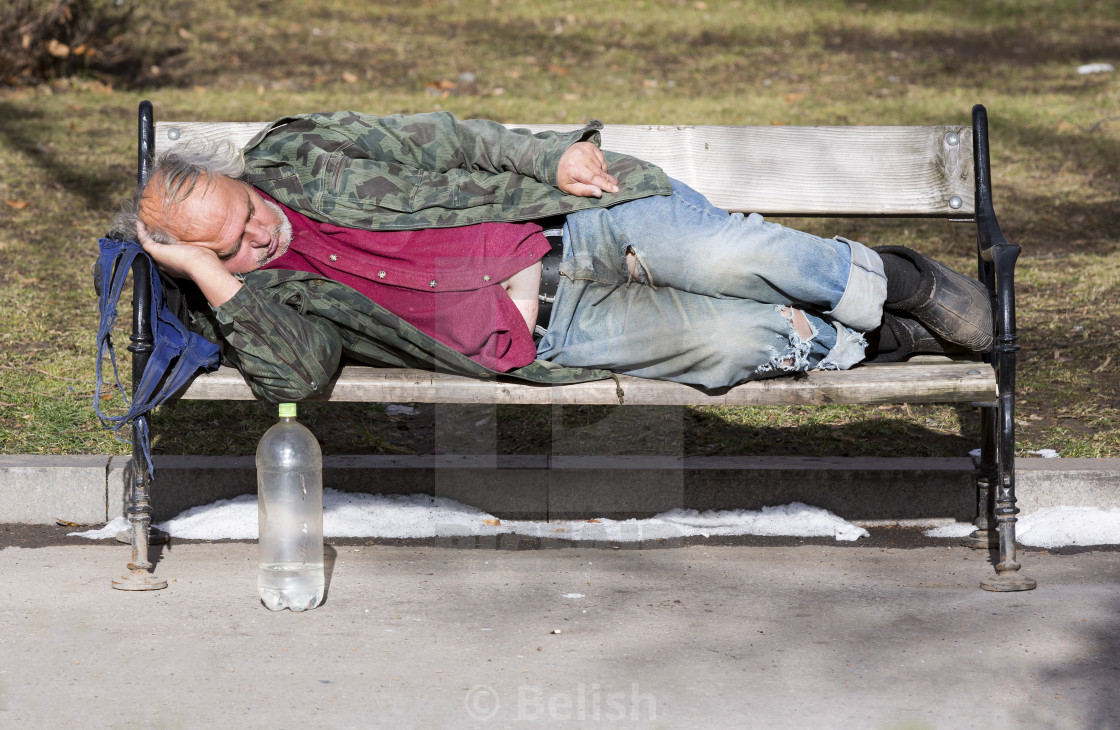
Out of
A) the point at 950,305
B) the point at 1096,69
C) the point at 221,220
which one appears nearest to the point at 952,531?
the point at 950,305

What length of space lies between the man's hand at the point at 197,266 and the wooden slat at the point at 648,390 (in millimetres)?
245

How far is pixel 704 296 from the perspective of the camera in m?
3.38

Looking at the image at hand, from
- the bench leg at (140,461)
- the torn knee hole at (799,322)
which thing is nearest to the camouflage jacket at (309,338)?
the bench leg at (140,461)

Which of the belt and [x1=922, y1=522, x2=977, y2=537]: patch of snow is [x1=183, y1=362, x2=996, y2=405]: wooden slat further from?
[x1=922, y1=522, x2=977, y2=537]: patch of snow

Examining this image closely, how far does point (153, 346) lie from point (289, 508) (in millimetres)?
622

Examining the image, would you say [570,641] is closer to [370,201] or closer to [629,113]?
[370,201]

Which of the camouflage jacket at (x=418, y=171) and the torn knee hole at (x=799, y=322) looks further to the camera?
the camouflage jacket at (x=418, y=171)

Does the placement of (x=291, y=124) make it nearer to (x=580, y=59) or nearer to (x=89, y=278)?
(x=89, y=278)

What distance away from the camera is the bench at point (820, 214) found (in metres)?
3.20

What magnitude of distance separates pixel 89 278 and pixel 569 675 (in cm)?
407

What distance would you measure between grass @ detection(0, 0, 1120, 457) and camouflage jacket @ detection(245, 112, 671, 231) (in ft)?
3.81

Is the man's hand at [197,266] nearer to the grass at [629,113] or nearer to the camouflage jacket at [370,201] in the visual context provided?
the camouflage jacket at [370,201]

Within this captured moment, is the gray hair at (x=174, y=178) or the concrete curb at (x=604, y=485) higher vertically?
the gray hair at (x=174, y=178)

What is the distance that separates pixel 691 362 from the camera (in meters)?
3.23
